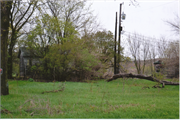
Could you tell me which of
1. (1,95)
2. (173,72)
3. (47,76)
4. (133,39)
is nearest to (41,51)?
(47,76)

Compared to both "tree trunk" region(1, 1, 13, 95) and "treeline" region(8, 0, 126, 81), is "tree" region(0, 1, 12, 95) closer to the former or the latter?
"tree trunk" region(1, 1, 13, 95)

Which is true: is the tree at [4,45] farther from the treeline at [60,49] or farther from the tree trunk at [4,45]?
the treeline at [60,49]

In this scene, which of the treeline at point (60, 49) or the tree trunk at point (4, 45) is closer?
the tree trunk at point (4, 45)

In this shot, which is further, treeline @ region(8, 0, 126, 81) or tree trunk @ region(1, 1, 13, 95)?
treeline @ region(8, 0, 126, 81)

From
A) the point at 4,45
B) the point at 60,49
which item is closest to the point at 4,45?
the point at 4,45

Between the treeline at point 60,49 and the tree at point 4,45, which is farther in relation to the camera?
the treeline at point 60,49

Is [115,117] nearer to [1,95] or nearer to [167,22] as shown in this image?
[1,95]

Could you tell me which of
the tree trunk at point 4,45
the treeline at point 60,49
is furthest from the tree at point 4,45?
the treeline at point 60,49

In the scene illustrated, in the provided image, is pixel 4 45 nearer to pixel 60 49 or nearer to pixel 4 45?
pixel 4 45

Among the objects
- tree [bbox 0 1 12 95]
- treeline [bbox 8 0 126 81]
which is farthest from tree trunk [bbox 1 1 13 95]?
treeline [bbox 8 0 126 81]

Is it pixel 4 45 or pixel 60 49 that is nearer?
pixel 4 45

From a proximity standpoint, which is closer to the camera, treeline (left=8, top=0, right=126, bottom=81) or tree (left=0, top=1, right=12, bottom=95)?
tree (left=0, top=1, right=12, bottom=95)

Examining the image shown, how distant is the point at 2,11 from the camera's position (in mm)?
9281

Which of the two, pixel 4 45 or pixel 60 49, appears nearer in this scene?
pixel 4 45
